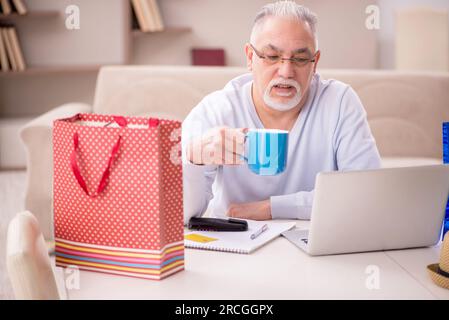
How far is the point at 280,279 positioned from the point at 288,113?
861 mm

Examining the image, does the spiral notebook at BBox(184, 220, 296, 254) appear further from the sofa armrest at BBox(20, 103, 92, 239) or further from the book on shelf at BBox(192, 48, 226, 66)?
the book on shelf at BBox(192, 48, 226, 66)

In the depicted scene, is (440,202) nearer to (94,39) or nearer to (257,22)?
(257,22)

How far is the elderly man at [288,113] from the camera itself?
1854 millimetres

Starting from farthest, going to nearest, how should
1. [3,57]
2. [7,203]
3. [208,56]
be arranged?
[208,56] < [3,57] < [7,203]

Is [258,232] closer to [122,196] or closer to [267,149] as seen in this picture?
[267,149]

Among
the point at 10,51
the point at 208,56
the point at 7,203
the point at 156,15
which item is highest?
the point at 156,15

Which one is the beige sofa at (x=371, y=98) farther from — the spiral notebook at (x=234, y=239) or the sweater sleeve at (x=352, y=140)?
the spiral notebook at (x=234, y=239)

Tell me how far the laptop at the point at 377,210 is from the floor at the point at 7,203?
1.51m

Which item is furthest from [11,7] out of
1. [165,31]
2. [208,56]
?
[208,56]

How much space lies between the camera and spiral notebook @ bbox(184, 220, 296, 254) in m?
1.32

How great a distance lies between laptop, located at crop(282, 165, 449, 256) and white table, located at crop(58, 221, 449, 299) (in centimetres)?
3

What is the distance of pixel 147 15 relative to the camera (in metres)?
4.90

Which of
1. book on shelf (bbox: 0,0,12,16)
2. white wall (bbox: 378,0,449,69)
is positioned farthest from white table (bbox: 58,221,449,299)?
white wall (bbox: 378,0,449,69)

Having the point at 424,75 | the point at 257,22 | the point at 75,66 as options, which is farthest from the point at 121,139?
the point at 75,66
